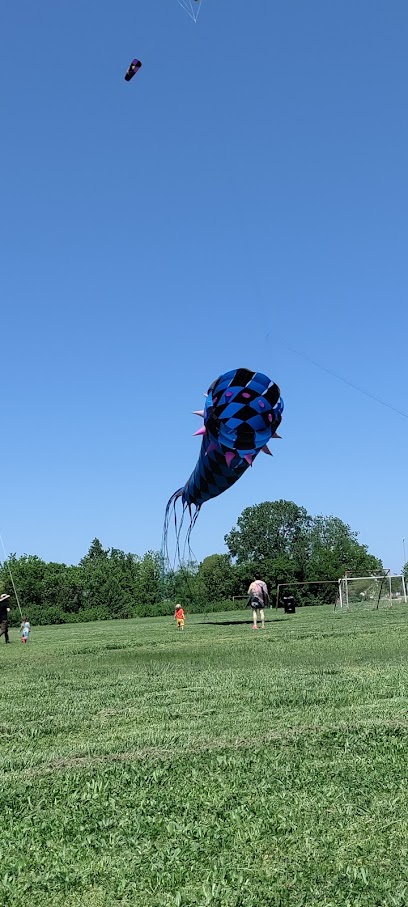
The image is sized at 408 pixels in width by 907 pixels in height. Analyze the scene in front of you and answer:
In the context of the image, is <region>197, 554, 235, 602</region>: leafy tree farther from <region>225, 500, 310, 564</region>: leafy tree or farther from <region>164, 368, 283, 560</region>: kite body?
<region>164, 368, 283, 560</region>: kite body

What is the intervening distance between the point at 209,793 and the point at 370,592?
25.7 m

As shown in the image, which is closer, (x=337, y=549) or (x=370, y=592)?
(x=370, y=592)

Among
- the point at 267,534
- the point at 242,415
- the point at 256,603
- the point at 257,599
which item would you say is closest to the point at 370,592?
the point at 257,599

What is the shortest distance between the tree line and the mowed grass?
1183 cm

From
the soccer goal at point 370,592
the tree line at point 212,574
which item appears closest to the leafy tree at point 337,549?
the tree line at point 212,574

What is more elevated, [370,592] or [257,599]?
[370,592]

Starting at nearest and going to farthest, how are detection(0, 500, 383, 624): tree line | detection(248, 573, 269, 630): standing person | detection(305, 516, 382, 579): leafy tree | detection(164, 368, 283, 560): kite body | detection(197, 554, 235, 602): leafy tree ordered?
detection(164, 368, 283, 560): kite body, detection(248, 573, 269, 630): standing person, detection(0, 500, 383, 624): tree line, detection(197, 554, 235, 602): leafy tree, detection(305, 516, 382, 579): leafy tree

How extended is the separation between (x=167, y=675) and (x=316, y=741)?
426cm

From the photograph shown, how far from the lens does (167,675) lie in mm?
9500

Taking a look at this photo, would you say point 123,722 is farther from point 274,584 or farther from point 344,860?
point 274,584

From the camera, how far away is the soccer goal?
28172mm

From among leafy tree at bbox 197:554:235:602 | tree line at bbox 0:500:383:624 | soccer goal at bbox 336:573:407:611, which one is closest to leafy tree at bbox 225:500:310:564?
tree line at bbox 0:500:383:624

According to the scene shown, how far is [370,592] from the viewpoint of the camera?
2923cm

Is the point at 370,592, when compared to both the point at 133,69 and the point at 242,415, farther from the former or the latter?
the point at 133,69
